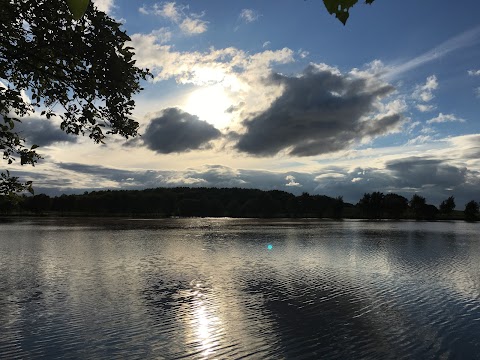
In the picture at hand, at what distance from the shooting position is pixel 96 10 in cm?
1512

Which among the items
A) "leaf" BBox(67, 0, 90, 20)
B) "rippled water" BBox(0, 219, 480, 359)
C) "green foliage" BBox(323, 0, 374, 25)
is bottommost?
"rippled water" BBox(0, 219, 480, 359)

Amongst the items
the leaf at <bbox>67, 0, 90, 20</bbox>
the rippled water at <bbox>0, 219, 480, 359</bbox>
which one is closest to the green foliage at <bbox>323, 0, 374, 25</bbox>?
the leaf at <bbox>67, 0, 90, 20</bbox>

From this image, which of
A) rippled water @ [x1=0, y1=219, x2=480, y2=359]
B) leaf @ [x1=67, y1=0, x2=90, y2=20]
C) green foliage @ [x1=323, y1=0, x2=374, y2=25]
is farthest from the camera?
rippled water @ [x1=0, y1=219, x2=480, y2=359]

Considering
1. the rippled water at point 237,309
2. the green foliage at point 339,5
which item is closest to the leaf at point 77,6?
the green foliage at point 339,5

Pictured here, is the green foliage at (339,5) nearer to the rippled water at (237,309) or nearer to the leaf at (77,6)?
the leaf at (77,6)

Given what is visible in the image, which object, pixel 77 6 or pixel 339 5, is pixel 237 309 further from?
pixel 77 6

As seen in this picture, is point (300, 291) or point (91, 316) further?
point (300, 291)

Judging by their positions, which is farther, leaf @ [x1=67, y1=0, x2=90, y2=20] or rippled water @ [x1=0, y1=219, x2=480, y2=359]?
rippled water @ [x1=0, y1=219, x2=480, y2=359]

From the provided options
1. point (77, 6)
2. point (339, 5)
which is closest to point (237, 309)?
point (339, 5)

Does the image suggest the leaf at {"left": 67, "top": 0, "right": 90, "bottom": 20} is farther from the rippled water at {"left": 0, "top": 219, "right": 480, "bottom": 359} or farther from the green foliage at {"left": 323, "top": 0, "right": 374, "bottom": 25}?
the rippled water at {"left": 0, "top": 219, "right": 480, "bottom": 359}

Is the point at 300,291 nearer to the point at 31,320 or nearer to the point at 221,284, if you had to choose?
the point at 221,284

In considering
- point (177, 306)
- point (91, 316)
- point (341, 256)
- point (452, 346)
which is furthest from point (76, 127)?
point (341, 256)

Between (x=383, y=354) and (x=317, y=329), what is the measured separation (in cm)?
438

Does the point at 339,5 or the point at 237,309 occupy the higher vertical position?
the point at 339,5
